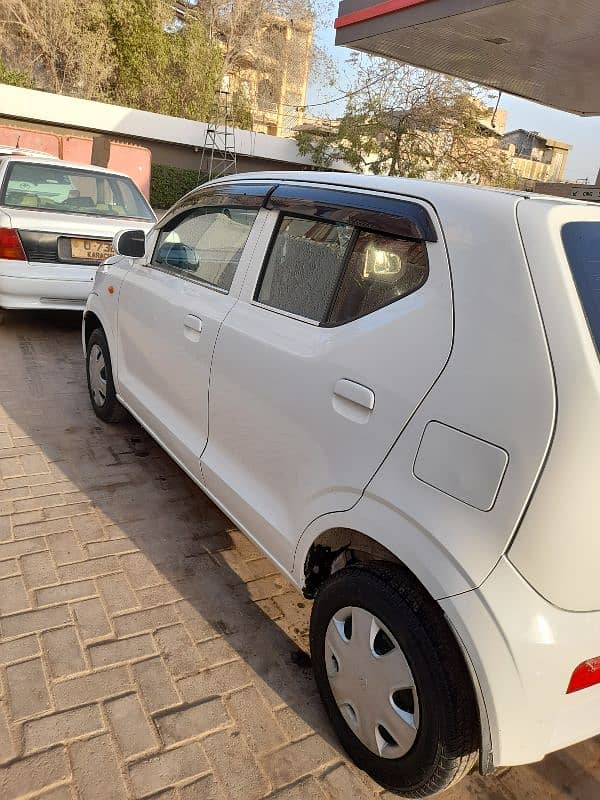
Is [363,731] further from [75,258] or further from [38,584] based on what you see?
[75,258]

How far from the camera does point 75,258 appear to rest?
18.3 feet

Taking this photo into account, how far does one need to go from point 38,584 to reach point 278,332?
159cm

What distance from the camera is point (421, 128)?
2316 cm

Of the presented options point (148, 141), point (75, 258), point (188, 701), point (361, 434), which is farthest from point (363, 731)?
point (148, 141)

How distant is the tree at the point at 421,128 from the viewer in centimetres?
2262

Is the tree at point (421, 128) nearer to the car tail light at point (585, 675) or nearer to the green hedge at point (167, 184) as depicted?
the green hedge at point (167, 184)

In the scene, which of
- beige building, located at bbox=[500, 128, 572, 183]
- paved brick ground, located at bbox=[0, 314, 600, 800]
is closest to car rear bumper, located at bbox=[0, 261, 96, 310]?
paved brick ground, located at bbox=[0, 314, 600, 800]

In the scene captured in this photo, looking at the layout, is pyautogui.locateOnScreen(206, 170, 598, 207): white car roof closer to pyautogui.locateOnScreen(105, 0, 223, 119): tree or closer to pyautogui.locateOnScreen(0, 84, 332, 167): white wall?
pyautogui.locateOnScreen(0, 84, 332, 167): white wall

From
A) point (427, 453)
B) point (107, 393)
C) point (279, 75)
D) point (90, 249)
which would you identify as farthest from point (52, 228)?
point (279, 75)

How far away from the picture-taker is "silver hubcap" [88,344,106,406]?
13.5 ft

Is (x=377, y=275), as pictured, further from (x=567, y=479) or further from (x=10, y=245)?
(x=10, y=245)

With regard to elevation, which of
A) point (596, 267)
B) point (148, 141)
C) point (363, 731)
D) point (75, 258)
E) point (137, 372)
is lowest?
point (363, 731)

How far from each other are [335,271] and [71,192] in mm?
5149

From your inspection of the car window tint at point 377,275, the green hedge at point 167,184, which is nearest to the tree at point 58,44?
the green hedge at point 167,184
